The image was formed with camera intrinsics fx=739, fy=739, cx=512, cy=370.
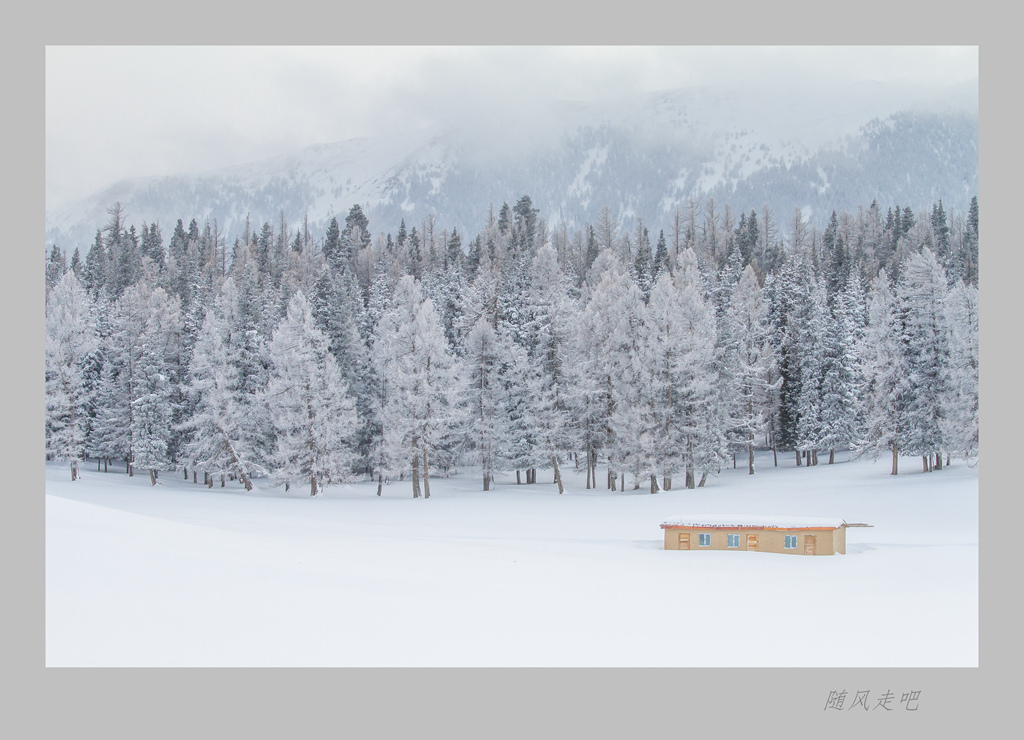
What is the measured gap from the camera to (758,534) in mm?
24922

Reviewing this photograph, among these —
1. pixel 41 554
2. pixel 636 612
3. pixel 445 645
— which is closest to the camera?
pixel 41 554

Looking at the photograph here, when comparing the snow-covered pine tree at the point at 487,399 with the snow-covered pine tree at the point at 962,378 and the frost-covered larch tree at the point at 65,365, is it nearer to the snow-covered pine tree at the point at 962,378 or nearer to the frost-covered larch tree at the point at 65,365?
the frost-covered larch tree at the point at 65,365

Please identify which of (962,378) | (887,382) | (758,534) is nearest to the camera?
(758,534)

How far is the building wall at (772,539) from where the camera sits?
947 inches

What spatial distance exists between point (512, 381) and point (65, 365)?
84.3 feet

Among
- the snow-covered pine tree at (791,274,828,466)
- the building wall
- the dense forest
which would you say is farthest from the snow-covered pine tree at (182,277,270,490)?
the snow-covered pine tree at (791,274,828,466)

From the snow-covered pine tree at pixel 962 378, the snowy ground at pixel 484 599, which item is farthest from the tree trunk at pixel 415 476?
the snow-covered pine tree at pixel 962 378

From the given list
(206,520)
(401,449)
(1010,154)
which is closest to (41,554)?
(1010,154)

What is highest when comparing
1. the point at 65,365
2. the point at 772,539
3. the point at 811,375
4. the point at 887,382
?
the point at 65,365

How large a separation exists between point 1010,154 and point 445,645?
12.1 m

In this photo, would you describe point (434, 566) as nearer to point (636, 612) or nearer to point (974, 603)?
point (636, 612)

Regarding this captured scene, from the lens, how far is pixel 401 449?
1642 inches

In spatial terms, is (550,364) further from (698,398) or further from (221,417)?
(221,417)

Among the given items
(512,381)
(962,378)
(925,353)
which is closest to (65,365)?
(512,381)
